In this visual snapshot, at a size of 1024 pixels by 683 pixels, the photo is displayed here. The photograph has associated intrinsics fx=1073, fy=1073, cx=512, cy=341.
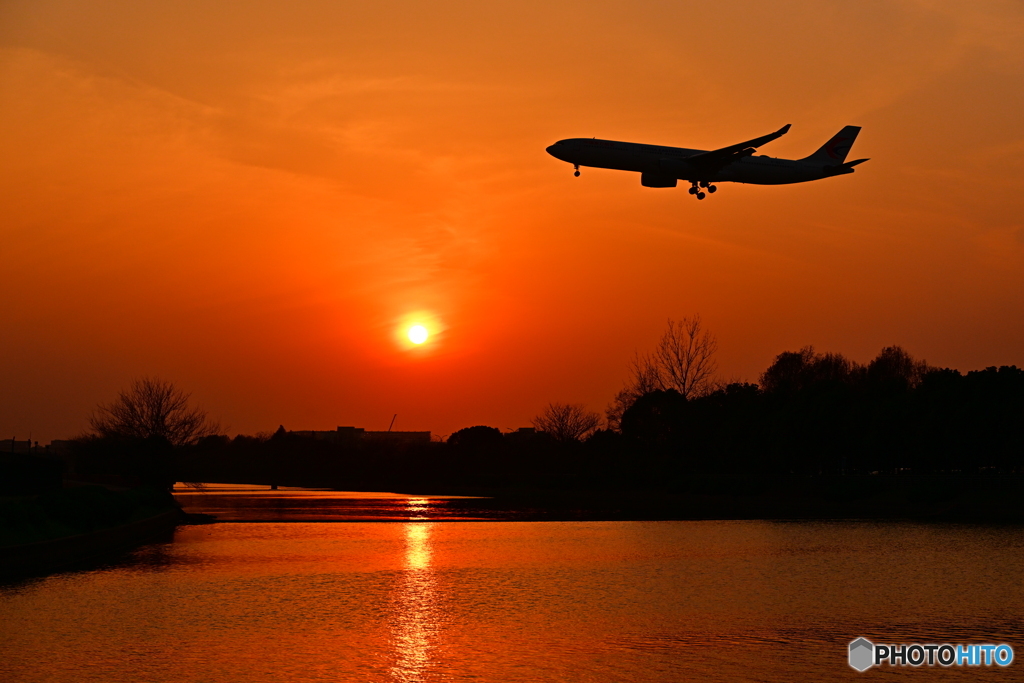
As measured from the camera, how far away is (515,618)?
3131cm

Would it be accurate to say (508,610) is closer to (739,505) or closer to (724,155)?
(724,155)

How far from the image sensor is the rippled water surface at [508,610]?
2448cm

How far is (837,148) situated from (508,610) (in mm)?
67938

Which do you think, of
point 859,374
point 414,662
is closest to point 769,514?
point 414,662

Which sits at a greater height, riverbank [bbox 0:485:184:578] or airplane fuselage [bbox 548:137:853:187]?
airplane fuselage [bbox 548:137:853:187]

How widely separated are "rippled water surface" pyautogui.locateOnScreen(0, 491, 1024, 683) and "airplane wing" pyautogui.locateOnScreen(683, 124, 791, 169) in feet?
83.6

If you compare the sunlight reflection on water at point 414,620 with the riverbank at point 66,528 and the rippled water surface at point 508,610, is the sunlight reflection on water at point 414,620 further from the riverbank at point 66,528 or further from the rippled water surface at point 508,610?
the riverbank at point 66,528

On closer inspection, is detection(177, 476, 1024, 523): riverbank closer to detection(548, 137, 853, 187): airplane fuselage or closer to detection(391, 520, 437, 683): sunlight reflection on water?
detection(548, 137, 853, 187): airplane fuselage

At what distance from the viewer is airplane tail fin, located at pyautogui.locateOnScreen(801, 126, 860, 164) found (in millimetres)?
88875

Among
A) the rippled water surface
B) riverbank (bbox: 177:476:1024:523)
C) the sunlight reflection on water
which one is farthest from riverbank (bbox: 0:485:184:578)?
riverbank (bbox: 177:476:1024:523)

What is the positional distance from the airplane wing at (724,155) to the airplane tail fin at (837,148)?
2095cm

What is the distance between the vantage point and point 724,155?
6844 centimetres

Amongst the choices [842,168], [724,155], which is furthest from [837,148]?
[724,155]

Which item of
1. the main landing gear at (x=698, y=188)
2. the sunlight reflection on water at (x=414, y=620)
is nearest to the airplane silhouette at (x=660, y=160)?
the main landing gear at (x=698, y=188)
